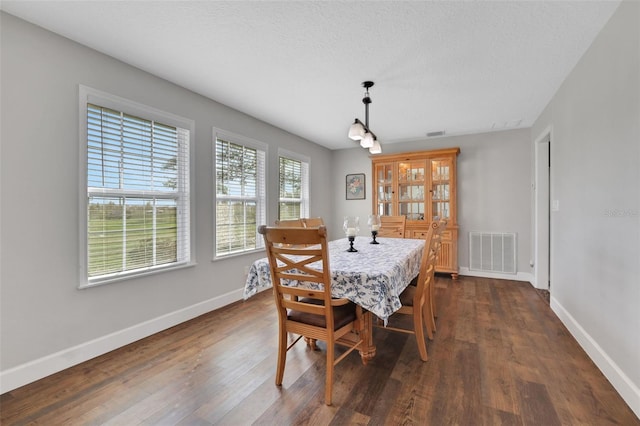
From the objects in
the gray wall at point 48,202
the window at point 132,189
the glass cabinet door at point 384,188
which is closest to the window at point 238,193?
the window at point 132,189

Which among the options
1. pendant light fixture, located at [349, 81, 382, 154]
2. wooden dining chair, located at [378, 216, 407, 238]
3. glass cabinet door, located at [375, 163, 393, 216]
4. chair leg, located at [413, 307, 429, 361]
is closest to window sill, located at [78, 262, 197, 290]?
pendant light fixture, located at [349, 81, 382, 154]

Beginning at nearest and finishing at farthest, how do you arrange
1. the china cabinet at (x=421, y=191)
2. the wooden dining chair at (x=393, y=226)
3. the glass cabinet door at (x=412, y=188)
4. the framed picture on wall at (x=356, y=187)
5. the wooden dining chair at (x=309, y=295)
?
the wooden dining chair at (x=309, y=295), the wooden dining chair at (x=393, y=226), the china cabinet at (x=421, y=191), the glass cabinet door at (x=412, y=188), the framed picture on wall at (x=356, y=187)

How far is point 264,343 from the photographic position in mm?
2418

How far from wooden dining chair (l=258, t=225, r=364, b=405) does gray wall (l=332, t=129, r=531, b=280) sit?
3.68 metres

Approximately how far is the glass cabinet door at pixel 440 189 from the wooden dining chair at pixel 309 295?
3391mm

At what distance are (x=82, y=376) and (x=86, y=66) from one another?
2.28 m

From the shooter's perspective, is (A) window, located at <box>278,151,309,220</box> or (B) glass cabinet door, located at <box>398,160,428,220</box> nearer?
(A) window, located at <box>278,151,309,220</box>

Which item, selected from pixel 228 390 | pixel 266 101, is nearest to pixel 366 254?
pixel 228 390

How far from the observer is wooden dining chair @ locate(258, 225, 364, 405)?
156 centimetres

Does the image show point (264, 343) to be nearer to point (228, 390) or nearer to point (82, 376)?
point (228, 390)

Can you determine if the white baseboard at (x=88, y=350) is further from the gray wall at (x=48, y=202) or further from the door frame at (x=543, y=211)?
the door frame at (x=543, y=211)

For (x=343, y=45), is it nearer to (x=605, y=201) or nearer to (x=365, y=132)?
(x=365, y=132)

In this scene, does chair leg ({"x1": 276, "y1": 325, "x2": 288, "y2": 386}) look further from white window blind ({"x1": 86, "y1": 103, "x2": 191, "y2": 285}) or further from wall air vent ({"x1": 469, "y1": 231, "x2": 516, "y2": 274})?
wall air vent ({"x1": 469, "y1": 231, "x2": 516, "y2": 274})

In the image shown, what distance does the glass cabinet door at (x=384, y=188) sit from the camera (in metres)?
5.12
